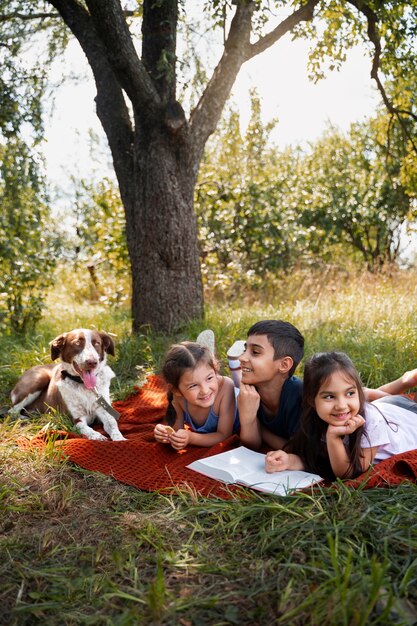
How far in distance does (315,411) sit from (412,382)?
1143 millimetres

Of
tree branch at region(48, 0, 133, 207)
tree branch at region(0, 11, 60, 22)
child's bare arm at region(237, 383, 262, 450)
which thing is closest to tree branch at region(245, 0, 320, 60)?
tree branch at region(48, 0, 133, 207)

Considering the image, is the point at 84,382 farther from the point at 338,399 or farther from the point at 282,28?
the point at 282,28

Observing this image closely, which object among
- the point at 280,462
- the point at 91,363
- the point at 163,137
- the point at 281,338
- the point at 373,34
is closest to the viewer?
the point at 280,462

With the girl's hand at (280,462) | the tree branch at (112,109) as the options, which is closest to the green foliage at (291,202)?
the tree branch at (112,109)

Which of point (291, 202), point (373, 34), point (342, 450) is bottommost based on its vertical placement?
point (342, 450)

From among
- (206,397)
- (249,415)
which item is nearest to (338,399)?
(249,415)

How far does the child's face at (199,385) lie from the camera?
3.80 m

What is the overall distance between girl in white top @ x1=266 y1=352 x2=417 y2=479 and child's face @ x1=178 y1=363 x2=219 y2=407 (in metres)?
0.62

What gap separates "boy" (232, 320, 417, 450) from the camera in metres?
3.63

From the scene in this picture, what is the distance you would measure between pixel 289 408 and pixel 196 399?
602 mm

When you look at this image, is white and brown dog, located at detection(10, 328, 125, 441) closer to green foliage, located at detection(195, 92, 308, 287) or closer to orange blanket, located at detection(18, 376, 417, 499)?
orange blanket, located at detection(18, 376, 417, 499)

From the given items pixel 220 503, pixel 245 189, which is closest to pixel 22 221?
pixel 245 189

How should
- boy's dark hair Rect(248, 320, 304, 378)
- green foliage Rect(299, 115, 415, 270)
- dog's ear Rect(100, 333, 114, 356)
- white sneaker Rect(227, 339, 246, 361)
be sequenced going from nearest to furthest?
1. boy's dark hair Rect(248, 320, 304, 378)
2. white sneaker Rect(227, 339, 246, 361)
3. dog's ear Rect(100, 333, 114, 356)
4. green foliage Rect(299, 115, 415, 270)

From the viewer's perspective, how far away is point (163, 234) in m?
6.78
